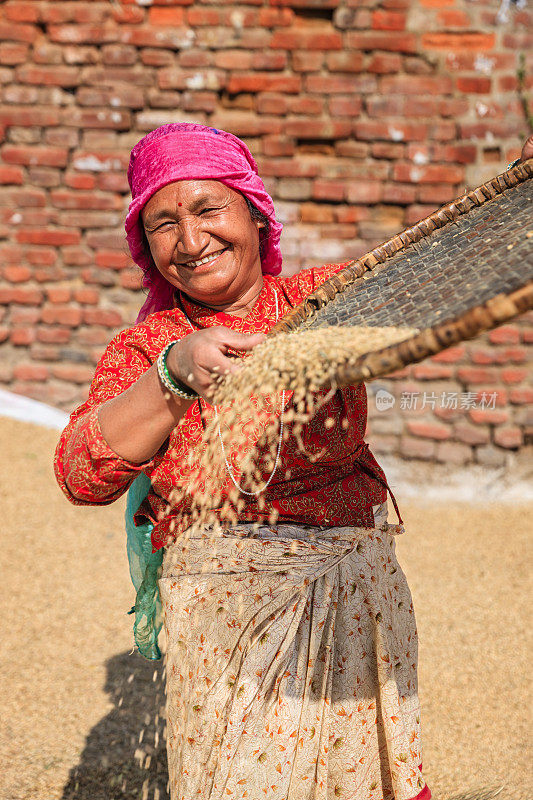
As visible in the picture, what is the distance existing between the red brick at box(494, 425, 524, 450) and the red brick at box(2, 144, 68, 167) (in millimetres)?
3208

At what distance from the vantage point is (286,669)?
1.67m

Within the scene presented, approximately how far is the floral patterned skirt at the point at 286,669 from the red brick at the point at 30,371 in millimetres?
3444

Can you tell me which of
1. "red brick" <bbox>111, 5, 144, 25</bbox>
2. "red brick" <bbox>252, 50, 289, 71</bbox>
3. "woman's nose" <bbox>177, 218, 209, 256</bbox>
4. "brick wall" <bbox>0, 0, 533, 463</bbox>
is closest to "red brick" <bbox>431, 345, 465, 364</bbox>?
"brick wall" <bbox>0, 0, 533, 463</bbox>

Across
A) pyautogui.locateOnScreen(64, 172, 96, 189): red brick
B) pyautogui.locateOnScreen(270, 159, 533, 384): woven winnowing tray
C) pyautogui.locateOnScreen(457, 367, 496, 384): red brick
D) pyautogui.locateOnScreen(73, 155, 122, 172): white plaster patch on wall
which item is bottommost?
pyautogui.locateOnScreen(270, 159, 533, 384): woven winnowing tray

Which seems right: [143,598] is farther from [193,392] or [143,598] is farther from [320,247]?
[320,247]

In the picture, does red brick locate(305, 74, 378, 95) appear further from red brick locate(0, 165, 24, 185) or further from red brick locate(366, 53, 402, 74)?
red brick locate(0, 165, 24, 185)

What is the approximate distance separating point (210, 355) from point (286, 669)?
2.41 ft

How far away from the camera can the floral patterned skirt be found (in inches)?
65.4

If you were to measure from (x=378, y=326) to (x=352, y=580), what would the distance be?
61 cm

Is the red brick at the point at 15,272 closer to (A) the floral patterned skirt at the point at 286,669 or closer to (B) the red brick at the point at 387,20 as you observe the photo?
(B) the red brick at the point at 387,20

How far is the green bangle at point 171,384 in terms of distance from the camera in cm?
152

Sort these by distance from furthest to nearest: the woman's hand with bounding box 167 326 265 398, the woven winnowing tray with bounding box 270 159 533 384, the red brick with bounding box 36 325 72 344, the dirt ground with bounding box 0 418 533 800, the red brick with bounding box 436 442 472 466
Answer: the red brick with bounding box 36 325 72 344 → the red brick with bounding box 436 442 472 466 → the dirt ground with bounding box 0 418 533 800 → the woman's hand with bounding box 167 326 265 398 → the woven winnowing tray with bounding box 270 159 533 384

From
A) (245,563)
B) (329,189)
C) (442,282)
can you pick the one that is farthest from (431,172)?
(245,563)

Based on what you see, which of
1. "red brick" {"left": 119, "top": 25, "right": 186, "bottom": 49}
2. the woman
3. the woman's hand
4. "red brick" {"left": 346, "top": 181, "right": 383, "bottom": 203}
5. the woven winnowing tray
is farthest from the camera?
"red brick" {"left": 346, "top": 181, "right": 383, "bottom": 203}
